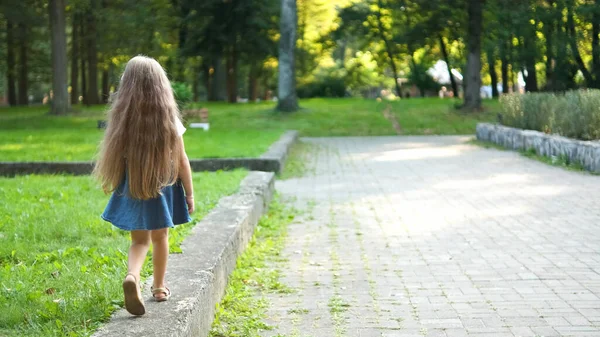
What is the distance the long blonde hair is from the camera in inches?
196

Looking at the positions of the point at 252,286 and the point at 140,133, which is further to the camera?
the point at 252,286

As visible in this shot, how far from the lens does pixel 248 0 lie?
4216 centimetres

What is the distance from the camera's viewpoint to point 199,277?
5.69 metres

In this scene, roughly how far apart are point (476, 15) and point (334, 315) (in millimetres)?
27757

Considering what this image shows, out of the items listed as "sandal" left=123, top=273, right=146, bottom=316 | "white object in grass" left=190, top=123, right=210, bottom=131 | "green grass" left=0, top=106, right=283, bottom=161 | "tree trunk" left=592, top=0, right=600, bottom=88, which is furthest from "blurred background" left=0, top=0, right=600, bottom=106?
"sandal" left=123, top=273, right=146, bottom=316

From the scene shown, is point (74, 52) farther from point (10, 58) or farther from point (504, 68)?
point (504, 68)

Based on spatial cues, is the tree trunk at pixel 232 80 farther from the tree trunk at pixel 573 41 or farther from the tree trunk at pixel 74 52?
the tree trunk at pixel 573 41

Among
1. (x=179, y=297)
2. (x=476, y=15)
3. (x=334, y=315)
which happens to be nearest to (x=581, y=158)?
(x=334, y=315)

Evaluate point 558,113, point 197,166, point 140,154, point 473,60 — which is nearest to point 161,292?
point 140,154

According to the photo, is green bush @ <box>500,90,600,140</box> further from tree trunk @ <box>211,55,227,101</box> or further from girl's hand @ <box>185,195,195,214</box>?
A: tree trunk @ <box>211,55,227,101</box>

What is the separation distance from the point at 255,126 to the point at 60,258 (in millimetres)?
24373

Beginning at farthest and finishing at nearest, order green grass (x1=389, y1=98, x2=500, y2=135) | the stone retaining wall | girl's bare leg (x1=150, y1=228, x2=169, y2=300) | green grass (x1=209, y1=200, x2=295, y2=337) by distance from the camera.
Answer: green grass (x1=389, y1=98, x2=500, y2=135), the stone retaining wall, green grass (x1=209, y1=200, x2=295, y2=337), girl's bare leg (x1=150, y1=228, x2=169, y2=300)

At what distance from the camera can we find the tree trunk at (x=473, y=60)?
1283 inches

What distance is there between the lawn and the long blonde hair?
1165 cm
